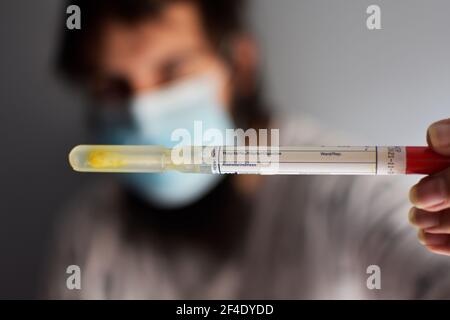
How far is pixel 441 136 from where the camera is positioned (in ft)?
1.71

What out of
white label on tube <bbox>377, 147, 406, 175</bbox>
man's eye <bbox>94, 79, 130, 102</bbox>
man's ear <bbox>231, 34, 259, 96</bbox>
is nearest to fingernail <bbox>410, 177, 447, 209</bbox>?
white label on tube <bbox>377, 147, 406, 175</bbox>

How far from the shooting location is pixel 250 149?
1.89 feet

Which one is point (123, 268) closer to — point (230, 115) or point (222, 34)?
point (230, 115)

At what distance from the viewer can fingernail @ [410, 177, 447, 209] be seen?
1.73ft

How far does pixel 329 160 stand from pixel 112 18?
1.32 feet

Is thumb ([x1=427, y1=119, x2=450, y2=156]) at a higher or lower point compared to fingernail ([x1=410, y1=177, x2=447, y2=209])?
higher

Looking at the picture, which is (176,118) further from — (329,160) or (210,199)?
(329,160)

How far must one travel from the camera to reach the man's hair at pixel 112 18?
0.66m

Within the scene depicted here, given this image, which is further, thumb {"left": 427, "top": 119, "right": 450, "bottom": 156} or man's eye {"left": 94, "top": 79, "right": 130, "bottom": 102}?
man's eye {"left": 94, "top": 79, "right": 130, "bottom": 102}

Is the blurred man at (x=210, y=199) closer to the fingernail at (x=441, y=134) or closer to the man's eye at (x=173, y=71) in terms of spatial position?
the man's eye at (x=173, y=71)

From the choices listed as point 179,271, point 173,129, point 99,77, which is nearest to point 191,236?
point 179,271

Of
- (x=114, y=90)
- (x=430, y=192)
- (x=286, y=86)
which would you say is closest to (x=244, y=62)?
(x=286, y=86)

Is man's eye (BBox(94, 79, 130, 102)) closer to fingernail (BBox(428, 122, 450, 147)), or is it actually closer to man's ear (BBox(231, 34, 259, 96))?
man's ear (BBox(231, 34, 259, 96))

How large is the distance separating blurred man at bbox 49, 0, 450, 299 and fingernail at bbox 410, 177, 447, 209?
11 centimetres
